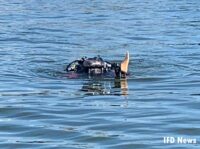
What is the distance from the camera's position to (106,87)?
12492mm

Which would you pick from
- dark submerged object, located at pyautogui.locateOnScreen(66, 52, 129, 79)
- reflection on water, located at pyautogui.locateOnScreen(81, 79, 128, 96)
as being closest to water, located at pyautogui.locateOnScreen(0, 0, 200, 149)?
reflection on water, located at pyautogui.locateOnScreen(81, 79, 128, 96)

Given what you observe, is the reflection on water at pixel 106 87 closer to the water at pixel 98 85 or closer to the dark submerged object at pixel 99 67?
the water at pixel 98 85

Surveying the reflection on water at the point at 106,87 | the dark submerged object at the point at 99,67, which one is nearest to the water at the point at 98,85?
the reflection on water at the point at 106,87

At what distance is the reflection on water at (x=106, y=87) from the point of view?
39.3 feet

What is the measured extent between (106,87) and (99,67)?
800mm

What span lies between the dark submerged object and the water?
0.25m

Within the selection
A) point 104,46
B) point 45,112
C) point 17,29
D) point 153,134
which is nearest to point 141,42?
point 104,46

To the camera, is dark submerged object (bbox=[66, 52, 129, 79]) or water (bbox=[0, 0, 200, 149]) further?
dark submerged object (bbox=[66, 52, 129, 79])

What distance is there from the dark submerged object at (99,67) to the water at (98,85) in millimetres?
251

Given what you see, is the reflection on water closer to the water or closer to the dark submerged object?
the water

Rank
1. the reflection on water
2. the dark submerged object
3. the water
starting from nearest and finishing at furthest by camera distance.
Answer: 1. the water
2. the reflection on water
3. the dark submerged object

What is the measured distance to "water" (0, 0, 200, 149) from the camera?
890 centimetres

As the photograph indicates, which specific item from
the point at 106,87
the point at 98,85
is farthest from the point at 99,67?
the point at 106,87

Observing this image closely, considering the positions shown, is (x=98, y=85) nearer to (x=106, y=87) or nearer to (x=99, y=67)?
(x=106, y=87)
